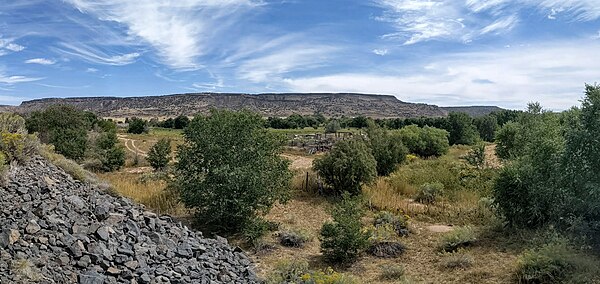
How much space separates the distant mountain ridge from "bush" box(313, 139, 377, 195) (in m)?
80.0

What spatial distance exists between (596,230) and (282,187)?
6.01m

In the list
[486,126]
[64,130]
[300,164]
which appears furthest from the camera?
[486,126]

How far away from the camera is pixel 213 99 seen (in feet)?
310

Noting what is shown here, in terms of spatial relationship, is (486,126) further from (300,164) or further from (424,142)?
(300,164)

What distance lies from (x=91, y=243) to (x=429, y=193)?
1074 centimetres

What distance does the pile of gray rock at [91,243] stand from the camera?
5422mm

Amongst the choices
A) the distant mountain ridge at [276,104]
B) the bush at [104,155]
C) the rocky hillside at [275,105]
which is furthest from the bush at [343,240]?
the rocky hillside at [275,105]

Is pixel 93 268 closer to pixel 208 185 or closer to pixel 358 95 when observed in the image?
pixel 208 185

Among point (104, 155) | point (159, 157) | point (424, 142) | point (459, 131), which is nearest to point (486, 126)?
point (459, 131)

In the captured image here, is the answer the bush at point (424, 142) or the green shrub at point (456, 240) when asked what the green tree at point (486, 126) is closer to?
the bush at point (424, 142)

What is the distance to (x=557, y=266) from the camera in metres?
6.77

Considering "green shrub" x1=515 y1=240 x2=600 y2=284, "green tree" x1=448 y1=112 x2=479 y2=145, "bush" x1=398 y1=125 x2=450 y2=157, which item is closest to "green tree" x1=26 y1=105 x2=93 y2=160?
"bush" x1=398 y1=125 x2=450 y2=157

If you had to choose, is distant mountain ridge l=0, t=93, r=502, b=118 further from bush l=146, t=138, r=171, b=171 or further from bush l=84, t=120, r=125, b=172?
bush l=146, t=138, r=171, b=171

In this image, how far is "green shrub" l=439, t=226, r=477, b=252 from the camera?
899cm
